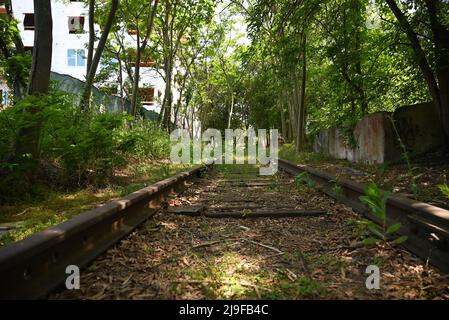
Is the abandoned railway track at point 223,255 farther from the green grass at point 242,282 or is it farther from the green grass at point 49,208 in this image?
the green grass at point 49,208

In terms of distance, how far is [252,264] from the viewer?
8.63ft

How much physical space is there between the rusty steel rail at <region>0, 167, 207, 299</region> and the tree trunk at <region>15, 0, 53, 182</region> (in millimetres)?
1866

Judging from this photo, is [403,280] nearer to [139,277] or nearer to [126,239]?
[139,277]

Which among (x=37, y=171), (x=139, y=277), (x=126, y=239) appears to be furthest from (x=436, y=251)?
(x=37, y=171)

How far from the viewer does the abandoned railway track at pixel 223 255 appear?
209 cm

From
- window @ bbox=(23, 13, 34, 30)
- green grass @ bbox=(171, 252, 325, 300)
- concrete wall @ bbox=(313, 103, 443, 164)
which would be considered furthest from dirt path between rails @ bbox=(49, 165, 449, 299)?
window @ bbox=(23, 13, 34, 30)

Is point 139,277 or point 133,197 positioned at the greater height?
point 133,197

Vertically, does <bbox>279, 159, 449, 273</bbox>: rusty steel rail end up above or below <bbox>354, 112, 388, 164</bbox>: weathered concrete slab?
below

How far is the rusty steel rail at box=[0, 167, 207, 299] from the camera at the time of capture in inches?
71.6

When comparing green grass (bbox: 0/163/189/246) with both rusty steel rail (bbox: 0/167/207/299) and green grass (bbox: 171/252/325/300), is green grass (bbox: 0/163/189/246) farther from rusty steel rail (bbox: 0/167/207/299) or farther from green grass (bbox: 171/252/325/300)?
green grass (bbox: 171/252/325/300)

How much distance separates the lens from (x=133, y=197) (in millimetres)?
3670

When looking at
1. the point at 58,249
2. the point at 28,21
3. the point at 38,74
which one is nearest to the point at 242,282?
the point at 58,249

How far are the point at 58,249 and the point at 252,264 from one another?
1.28m
